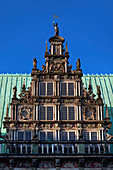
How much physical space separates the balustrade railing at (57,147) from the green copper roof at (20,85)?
16.6 feet

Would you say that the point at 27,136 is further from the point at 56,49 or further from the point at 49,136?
the point at 56,49

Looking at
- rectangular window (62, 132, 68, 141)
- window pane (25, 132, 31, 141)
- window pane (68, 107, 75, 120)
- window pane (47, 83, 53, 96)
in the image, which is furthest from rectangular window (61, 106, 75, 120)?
window pane (25, 132, 31, 141)

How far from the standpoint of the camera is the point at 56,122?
30.3 m

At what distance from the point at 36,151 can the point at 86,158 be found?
3227mm

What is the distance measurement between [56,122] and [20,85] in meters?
7.95

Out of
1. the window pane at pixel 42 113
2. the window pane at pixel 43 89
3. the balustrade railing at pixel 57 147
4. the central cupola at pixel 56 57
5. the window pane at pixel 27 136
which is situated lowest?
the balustrade railing at pixel 57 147

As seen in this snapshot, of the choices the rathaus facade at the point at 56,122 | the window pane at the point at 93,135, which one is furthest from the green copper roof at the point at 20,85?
the window pane at the point at 93,135

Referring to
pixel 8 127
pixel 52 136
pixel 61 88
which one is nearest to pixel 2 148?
pixel 8 127

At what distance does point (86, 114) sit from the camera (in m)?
30.9

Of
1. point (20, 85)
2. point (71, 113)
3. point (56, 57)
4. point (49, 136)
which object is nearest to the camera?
point (49, 136)

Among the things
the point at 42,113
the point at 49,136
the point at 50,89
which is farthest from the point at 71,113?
the point at 50,89

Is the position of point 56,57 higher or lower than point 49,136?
higher

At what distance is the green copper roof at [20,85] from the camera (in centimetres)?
3509

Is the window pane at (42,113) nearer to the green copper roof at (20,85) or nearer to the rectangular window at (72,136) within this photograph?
the rectangular window at (72,136)
